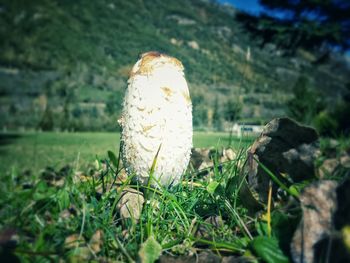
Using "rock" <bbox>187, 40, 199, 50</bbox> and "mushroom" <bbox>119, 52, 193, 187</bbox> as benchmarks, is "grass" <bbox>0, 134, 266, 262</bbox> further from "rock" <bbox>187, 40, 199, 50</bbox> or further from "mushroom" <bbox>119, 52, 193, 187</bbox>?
"rock" <bbox>187, 40, 199, 50</bbox>

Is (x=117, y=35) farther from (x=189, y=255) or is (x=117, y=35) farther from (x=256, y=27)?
(x=189, y=255)

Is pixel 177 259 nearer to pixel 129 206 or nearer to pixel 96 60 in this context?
pixel 129 206

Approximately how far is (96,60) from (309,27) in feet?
97.0

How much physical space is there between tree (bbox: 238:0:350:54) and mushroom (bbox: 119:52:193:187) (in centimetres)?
835

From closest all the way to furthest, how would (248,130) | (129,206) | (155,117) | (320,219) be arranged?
(320,219) → (129,206) → (155,117) → (248,130)

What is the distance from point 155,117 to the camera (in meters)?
1.06

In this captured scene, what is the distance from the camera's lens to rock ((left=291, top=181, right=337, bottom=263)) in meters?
0.59

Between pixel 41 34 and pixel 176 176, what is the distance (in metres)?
41.4

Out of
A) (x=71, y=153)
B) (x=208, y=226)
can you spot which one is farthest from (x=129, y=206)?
(x=71, y=153)

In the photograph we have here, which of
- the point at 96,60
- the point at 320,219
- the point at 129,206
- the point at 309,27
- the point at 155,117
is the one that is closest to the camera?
the point at 320,219

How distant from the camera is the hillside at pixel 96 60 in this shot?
64.0 ft

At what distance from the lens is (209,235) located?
2.57 ft

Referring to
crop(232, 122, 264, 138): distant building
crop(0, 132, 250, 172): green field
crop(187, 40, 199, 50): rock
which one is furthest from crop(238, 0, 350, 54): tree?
crop(187, 40, 199, 50): rock

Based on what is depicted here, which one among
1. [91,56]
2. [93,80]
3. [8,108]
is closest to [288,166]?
[8,108]
